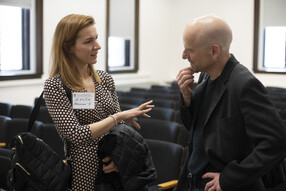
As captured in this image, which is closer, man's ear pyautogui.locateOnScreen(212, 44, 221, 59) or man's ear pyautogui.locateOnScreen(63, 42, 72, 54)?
man's ear pyautogui.locateOnScreen(212, 44, 221, 59)

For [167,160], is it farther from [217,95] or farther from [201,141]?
[217,95]

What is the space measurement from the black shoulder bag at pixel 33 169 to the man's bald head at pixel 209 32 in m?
0.80

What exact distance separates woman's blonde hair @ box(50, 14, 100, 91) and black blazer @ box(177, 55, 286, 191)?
66cm

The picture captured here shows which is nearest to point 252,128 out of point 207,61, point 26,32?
point 207,61

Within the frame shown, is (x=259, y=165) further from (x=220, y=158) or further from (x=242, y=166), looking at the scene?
(x=220, y=158)

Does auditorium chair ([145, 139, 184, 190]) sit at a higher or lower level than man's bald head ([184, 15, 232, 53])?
lower

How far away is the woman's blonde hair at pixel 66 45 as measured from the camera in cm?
175

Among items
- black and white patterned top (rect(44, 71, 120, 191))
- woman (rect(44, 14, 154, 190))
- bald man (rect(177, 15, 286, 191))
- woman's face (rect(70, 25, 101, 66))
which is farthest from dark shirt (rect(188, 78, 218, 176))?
woman's face (rect(70, 25, 101, 66))

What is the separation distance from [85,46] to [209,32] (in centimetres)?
62

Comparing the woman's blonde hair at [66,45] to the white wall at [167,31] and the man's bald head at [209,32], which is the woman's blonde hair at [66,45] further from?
the white wall at [167,31]

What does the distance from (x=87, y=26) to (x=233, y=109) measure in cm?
78

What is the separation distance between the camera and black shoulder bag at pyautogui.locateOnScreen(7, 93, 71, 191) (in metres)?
1.66

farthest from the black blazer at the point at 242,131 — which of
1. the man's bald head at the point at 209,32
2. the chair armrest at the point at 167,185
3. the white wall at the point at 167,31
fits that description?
the white wall at the point at 167,31

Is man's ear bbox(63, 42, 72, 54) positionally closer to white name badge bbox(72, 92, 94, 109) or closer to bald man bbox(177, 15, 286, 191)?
white name badge bbox(72, 92, 94, 109)
